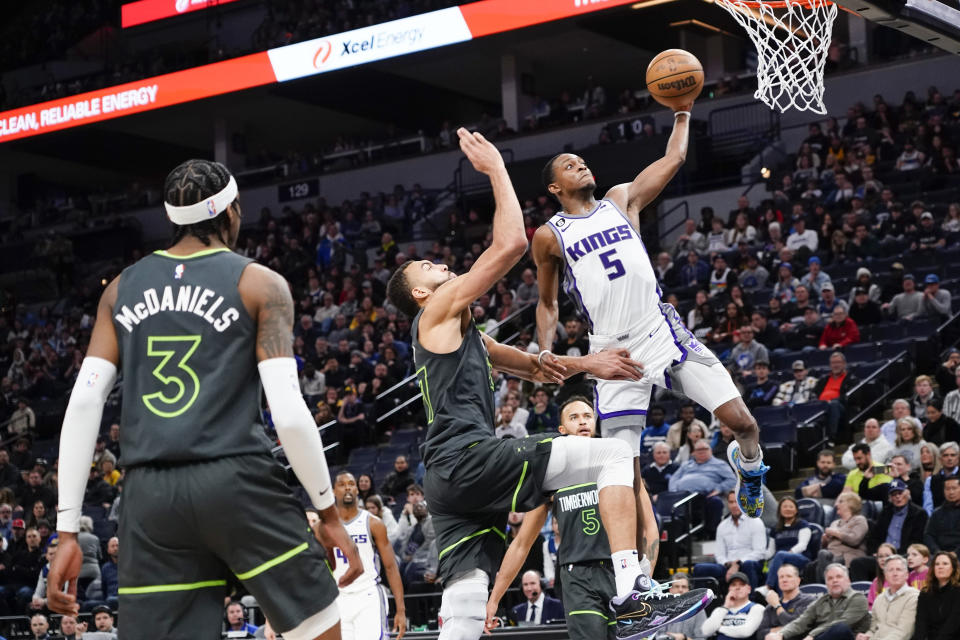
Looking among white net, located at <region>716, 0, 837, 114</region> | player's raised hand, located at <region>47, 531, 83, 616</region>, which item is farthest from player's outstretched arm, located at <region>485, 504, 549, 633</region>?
player's raised hand, located at <region>47, 531, 83, 616</region>

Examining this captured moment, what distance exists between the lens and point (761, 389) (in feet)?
51.3

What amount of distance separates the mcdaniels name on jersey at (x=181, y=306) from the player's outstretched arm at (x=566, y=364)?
2703 mm

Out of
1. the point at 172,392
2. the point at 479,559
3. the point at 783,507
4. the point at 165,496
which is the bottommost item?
the point at 783,507

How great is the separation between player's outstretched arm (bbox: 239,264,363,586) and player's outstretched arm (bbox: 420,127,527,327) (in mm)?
1750

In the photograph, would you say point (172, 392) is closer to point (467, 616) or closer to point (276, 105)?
point (467, 616)

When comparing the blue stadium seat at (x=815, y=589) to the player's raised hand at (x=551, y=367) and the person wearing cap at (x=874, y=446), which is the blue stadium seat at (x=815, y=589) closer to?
the person wearing cap at (x=874, y=446)

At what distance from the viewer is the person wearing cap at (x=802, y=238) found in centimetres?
1877

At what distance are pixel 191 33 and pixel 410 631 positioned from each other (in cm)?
2391

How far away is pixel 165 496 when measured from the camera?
164 inches

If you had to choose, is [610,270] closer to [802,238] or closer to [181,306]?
[181,306]

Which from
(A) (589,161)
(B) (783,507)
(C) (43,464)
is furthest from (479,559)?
(A) (589,161)

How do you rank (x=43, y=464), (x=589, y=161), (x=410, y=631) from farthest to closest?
(x=589, y=161) < (x=43, y=464) < (x=410, y=631)

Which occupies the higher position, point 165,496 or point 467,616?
point 165,496

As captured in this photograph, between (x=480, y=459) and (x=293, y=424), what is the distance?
206cm
